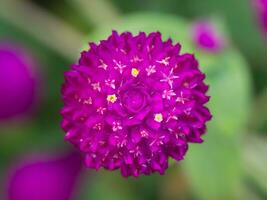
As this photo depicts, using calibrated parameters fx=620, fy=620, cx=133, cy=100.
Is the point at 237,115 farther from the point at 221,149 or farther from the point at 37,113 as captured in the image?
the point at 37,113

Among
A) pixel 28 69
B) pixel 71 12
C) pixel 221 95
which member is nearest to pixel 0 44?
pixel 28 69

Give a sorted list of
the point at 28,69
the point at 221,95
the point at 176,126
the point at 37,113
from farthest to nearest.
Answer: the point at 37,113, the point at 28,69, the point at 221,95, the point at 176,126

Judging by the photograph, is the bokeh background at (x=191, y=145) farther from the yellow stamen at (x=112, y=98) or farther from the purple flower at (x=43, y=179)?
the yellow stamen at (x=112, y=98)

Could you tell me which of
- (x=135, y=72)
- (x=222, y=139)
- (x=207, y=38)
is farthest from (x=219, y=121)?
(x=135, y=72)

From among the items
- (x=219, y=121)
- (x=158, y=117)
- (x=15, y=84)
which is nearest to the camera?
(x=158, y=117)

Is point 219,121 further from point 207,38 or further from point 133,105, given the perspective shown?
point 133,105

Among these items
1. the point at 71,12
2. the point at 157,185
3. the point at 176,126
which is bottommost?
the point at 157,185

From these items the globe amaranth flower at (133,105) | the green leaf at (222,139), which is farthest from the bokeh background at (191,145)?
the globe amaranth flower at (133,105)
